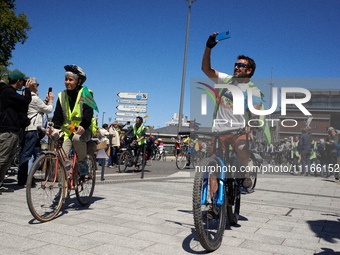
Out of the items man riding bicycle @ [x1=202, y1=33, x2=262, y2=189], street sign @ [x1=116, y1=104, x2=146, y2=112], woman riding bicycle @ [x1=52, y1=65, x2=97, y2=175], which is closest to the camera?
man riding bicycle @ [x1=202, y1=33, x2=262, y2=189]

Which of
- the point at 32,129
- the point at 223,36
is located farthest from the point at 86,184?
the point at 223,36

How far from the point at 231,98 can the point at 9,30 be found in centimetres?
2649

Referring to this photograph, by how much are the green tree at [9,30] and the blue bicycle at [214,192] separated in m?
25.2

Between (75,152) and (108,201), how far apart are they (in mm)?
1206

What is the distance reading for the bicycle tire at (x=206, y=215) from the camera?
293 centimetres

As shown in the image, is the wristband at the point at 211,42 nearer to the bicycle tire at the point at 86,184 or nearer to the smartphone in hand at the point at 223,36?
the smartphone in hand at the point at 223,36

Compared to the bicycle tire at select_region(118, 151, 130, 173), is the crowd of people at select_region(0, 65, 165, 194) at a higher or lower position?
higher

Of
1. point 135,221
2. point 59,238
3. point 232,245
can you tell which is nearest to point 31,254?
point 59,238

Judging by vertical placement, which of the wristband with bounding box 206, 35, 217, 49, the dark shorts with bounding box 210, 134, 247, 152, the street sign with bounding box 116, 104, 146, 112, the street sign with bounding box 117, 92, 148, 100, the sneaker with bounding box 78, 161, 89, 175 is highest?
the street sign with bounding box 117, 92, 148, 100

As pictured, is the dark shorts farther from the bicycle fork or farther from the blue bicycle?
the bicycle fork

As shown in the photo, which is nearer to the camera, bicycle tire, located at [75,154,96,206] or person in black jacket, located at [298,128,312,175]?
bicycle tire, located at [75,154,96,206]

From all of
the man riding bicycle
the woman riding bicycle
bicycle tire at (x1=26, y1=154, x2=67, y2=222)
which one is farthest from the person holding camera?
the man riding bicycle

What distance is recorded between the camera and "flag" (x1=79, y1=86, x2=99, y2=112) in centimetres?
470

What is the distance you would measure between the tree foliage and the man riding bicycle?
2500cm
